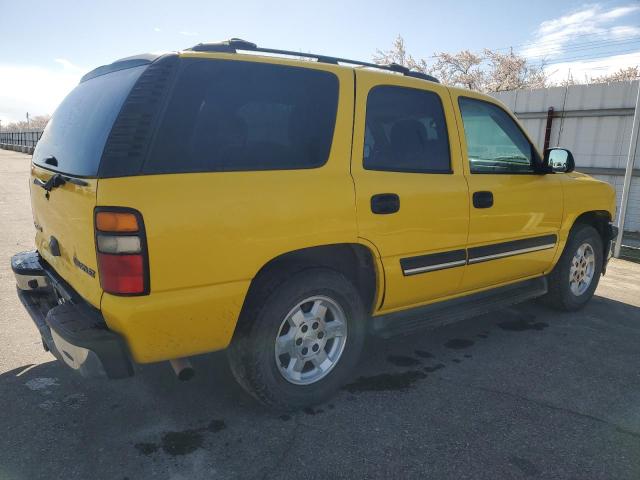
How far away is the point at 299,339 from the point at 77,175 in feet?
4.70

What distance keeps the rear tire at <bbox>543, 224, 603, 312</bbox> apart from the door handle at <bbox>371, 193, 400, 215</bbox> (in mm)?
2383

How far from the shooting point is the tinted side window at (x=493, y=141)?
3574 mm

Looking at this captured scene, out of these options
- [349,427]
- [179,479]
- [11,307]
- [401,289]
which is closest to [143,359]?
[179,479]

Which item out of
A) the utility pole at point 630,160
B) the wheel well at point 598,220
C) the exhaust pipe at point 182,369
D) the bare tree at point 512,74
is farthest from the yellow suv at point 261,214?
the bare tree at point 512,74

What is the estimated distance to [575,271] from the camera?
473cm

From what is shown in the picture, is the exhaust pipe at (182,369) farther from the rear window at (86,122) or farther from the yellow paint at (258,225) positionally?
the rear window at (86,122)

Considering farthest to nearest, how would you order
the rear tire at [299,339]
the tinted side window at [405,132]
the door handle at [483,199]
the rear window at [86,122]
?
1. the door handle at [483,199]
2. the tinted side window at [405,132]
3. the rear tire at [299,339]
4. the rear window at [86,122]

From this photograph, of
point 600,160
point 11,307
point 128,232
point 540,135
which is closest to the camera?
point 128,232

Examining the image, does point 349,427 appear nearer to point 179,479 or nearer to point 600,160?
point 179,479

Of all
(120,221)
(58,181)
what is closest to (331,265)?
(120,221)

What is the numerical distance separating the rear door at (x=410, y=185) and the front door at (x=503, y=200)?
0.45ft

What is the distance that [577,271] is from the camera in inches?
187

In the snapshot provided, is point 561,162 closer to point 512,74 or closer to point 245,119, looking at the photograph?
point 245,119

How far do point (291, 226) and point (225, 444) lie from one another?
1157 millimetres
